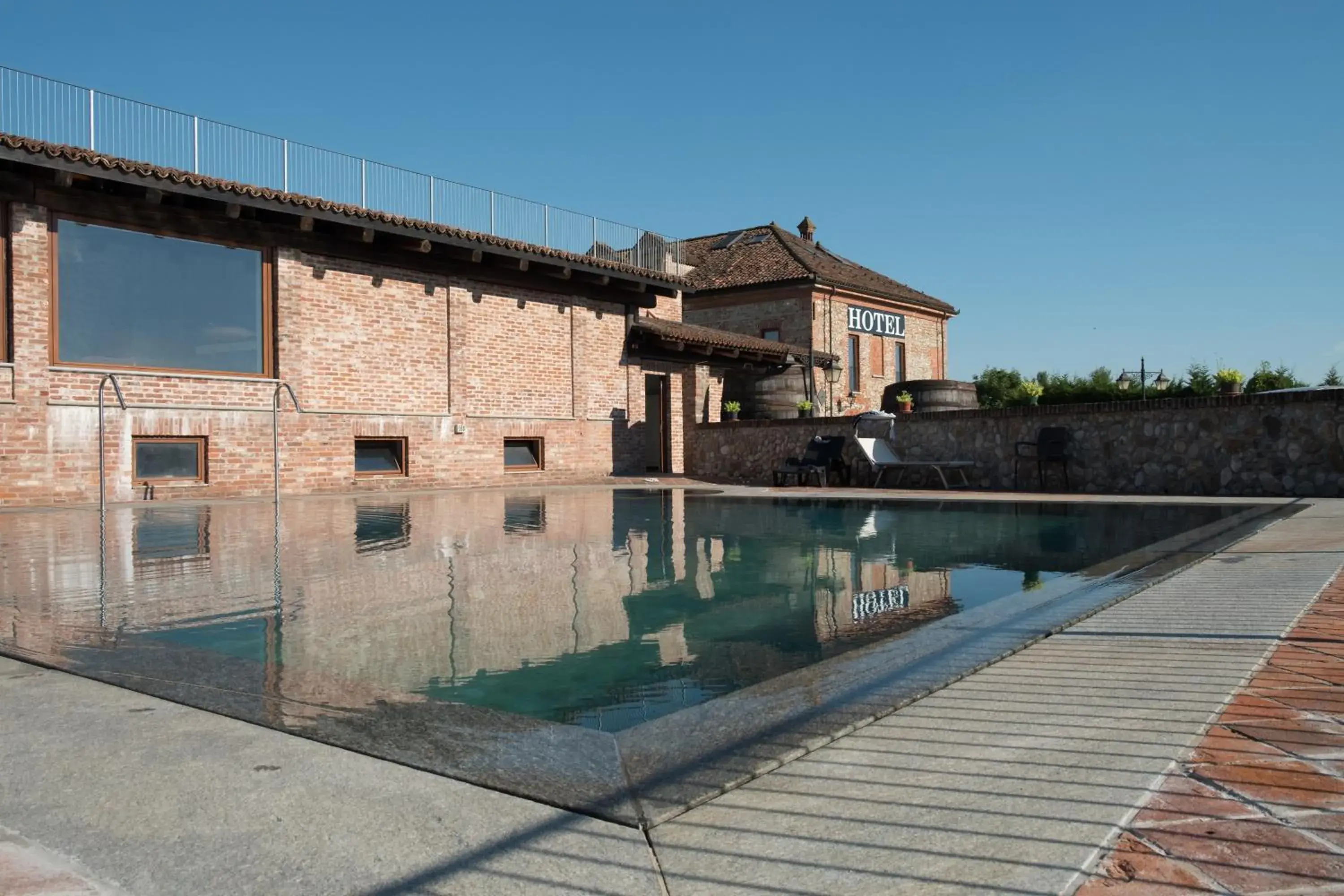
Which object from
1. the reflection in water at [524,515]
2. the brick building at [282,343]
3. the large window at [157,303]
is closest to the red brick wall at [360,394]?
the brick building at [282,343]

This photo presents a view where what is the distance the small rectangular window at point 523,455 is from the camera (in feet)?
62.2

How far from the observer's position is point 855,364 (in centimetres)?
2970

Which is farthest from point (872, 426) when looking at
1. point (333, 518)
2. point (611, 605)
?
point (611, 605)

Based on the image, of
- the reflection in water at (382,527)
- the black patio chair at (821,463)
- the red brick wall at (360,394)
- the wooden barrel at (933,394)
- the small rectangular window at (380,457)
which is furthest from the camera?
the wooden barrel at (933,394)

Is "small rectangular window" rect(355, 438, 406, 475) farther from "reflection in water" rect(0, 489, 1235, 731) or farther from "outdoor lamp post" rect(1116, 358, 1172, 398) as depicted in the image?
"outdoor lamp post" rect(1116, 358, 1172, 398)

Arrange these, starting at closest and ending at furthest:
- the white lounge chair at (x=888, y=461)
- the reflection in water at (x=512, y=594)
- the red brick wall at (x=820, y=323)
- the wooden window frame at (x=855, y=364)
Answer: the reflection in water at (x=512, y=594)
the white lounge chair at (x=888, y=461)
the red brick wall at (x=820, y=323)
the wooden window frame at (x=855, y=364)

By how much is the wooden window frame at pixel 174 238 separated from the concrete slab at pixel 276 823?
12227mm

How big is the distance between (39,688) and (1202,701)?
144 inches

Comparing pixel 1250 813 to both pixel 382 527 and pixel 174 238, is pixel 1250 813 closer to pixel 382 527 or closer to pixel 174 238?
pixel 382 527

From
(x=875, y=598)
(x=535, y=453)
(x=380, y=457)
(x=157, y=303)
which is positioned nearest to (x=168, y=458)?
(x=157, y=303)

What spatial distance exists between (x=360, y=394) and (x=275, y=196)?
11.4 feet

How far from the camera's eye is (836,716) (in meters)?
2.74

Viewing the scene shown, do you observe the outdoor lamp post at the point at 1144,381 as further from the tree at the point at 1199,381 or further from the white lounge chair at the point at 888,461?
the white lounge chair at the point at 888,461

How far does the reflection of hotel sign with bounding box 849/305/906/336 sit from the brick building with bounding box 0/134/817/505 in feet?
33.2
